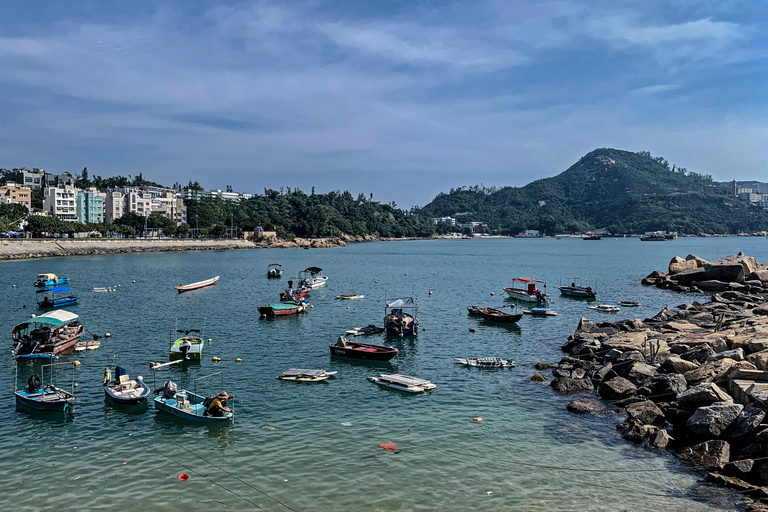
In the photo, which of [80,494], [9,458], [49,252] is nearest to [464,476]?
[80,494]

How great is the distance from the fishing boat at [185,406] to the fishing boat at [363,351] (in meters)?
11.8

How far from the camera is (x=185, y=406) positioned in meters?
24.8

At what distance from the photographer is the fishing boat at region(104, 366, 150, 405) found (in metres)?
26.0

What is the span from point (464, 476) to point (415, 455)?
7.60 feet

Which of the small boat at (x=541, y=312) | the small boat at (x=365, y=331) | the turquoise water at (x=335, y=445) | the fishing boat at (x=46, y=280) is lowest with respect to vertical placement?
the turquoise water at (x=335, y=445)

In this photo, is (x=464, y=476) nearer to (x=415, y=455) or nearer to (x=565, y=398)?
(x=415, y=455)

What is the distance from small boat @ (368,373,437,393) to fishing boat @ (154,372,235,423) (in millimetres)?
8823

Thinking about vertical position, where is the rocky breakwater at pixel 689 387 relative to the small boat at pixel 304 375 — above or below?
above

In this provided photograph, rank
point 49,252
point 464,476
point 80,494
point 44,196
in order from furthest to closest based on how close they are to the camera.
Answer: point 44,196
point 49,252
point 464,476
point 80,494

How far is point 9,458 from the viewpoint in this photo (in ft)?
67.9

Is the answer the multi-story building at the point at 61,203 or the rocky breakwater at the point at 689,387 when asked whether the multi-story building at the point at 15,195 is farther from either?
the rocky breakwater at the point at 689,387

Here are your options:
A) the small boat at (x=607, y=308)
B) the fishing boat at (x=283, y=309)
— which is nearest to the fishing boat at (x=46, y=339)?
the fishing boat at (x=283, y=309)

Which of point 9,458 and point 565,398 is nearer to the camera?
point 9,458

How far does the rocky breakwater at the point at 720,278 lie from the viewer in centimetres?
6769
